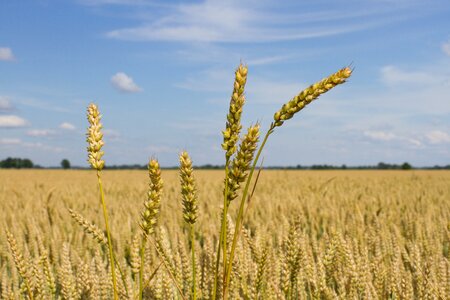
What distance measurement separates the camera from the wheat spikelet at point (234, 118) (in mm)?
1036

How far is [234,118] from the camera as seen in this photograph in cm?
105

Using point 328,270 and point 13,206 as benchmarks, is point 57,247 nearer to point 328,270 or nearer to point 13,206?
point 328,270

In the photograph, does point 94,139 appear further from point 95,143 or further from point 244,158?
point 244,158

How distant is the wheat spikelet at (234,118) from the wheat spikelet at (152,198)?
189 millimetres

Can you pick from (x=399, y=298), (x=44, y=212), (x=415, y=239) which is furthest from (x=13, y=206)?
(x=399, y=298)

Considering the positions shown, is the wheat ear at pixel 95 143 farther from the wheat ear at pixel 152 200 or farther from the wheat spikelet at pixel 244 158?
the wheat spikelet at pixel 244 158

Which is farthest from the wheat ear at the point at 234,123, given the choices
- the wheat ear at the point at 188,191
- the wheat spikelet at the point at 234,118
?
the wheat ear at the point at 188,191

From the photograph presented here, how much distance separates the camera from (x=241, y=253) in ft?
7.06

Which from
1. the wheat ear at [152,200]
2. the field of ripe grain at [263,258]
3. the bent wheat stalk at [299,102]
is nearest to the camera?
the bent wheat stalk at [299,102]

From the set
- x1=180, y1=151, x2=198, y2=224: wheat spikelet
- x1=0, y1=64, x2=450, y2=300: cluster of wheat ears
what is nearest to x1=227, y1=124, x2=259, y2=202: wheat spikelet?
x1=0, y1=64, x2=450, y2=300: cluster of wheat ears

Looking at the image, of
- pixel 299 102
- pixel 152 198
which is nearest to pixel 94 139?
pixel 152 198

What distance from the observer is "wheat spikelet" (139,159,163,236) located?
1.13 m

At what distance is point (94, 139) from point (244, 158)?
0.38 metres

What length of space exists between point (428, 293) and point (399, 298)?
4.5 inches
